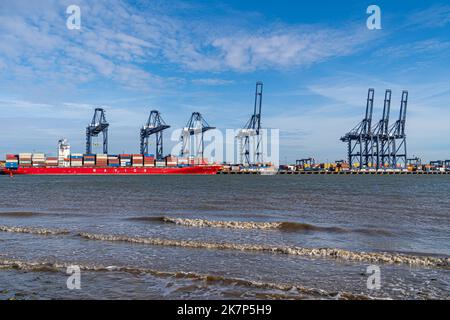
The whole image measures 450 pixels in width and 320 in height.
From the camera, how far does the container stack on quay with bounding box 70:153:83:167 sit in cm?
10925

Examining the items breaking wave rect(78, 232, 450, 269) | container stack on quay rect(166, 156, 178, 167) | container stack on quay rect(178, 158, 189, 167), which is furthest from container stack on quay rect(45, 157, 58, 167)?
breaking wave rect(78, 232, 450, 269)

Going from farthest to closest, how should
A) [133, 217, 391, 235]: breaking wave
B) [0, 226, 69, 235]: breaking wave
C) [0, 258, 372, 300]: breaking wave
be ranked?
[133, 217, 391, 235]: breaking wave
[0, 226, 69, 235]: breaking wave
[0, 258, 372, 300]: breaking wave

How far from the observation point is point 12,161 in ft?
342

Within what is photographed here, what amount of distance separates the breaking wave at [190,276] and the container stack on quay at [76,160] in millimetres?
107239

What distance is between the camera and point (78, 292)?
6.98m

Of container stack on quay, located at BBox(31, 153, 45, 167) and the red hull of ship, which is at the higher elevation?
container stack on quay, located at BBox(31, 153, 45, 167)

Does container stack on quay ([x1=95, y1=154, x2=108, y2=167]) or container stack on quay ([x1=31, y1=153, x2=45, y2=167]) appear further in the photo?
container stack on quay ([x1=95, y1=154, x2=108, y2=167])

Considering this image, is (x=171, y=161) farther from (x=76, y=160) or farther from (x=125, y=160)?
(x=76, y=160)

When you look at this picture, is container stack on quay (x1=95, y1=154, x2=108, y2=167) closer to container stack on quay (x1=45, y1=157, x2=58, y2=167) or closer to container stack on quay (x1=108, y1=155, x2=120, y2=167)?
container stack on quay (x1=108, y1=155, x2=120, y2=167)

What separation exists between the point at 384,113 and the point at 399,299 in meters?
140

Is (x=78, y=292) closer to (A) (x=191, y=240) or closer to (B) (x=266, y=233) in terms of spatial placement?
(A) (x=191, y=240)

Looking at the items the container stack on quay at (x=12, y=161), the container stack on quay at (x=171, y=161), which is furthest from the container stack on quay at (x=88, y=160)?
the container stack on quay at (x=171, y=161)

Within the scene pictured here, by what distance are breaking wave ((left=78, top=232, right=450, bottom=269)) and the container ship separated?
333 feet
